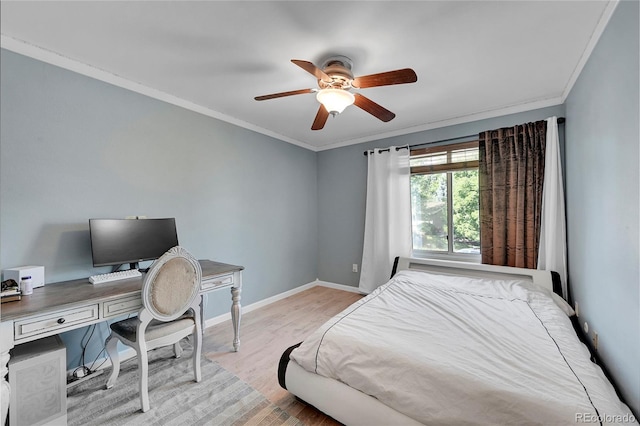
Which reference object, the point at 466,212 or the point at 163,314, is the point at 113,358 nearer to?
the point at 163,314

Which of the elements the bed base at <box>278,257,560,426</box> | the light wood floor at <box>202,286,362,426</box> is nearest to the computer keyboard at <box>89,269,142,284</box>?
the light wood floor at <box>202,286,362,426</box>

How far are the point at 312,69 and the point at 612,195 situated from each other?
1.94m

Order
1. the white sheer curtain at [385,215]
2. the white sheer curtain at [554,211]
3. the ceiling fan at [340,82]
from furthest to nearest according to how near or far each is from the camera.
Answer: the white sheer curtain at [385,215]
the white sheer curtain at [554,211]
the ceiling fan at [340,82]

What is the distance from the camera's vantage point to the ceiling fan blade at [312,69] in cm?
153

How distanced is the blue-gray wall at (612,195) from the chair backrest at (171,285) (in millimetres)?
2505

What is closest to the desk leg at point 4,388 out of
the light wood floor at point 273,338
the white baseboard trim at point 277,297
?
the light wood floor at point 273,338

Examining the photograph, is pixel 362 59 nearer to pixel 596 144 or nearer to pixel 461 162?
pixel 596 144

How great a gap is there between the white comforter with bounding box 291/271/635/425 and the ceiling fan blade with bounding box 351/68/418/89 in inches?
63.6

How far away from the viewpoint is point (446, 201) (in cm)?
340

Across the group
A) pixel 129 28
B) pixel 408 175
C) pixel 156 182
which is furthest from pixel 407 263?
pixel 129 28

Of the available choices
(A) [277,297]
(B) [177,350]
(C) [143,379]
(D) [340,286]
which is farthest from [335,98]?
(D) [340,286]

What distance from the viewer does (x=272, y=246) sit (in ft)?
12.1

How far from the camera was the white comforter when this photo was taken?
107 cm
